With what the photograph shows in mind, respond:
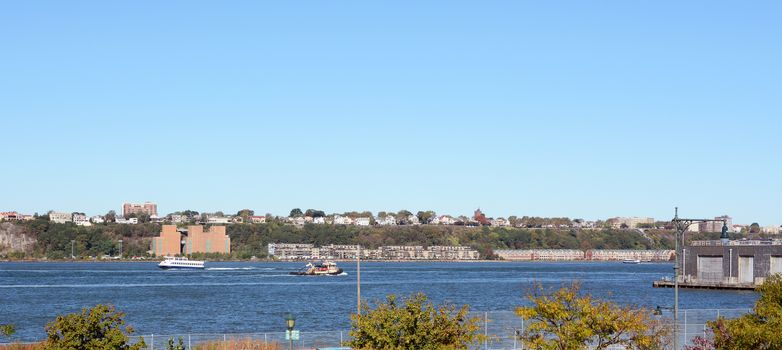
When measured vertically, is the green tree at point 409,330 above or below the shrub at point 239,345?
above

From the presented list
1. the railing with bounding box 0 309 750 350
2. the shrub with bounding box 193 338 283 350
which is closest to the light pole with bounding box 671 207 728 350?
the railing with bounding box 0 309 750 350

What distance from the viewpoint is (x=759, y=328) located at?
28391mm

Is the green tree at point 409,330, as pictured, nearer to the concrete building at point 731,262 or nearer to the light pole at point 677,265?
the light pole at point 677,265

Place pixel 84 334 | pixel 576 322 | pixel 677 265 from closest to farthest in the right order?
1. pixel 84 334
2. pixel 576 322
3. pixel 677 265

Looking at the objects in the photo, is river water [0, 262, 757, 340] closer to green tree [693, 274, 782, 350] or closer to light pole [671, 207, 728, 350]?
light pole [671, 207, 728, 350]

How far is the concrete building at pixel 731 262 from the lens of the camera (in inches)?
4562

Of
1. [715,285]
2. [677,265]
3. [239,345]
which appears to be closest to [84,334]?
[239,345]

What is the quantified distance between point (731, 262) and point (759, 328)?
97.2 metres

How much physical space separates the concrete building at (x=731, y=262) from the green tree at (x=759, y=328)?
8373 cm

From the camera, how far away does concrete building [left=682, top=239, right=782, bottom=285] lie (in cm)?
11588

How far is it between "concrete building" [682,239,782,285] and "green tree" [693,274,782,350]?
83731 mm

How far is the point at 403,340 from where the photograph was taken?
99.0ft

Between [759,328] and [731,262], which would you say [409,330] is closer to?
[759,328]

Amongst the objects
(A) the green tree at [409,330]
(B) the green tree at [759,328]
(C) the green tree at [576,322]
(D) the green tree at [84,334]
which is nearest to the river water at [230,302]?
(B) the green tree at [759,328]
